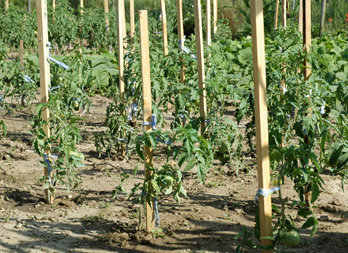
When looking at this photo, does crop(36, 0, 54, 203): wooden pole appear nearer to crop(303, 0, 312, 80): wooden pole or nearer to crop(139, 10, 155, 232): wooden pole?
crop(139, 10, 155, 232): wooden pole

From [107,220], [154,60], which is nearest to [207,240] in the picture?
[107,220]

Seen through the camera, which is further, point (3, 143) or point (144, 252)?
point (3, 143)

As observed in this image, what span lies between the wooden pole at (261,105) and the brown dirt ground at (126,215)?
62 centimetres

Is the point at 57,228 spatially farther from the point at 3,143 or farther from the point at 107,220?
the point at 3,143

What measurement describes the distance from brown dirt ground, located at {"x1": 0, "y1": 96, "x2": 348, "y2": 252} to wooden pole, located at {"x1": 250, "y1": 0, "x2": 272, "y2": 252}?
62cm

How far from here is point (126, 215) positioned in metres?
3.80

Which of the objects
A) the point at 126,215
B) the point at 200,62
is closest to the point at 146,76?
the point at 126,215

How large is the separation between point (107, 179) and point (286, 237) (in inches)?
87.8

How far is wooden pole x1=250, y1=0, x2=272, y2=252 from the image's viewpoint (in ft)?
8.57

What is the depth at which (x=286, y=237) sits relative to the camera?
272 cm

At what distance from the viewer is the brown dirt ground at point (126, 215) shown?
335 centimetres

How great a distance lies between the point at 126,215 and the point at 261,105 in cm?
159

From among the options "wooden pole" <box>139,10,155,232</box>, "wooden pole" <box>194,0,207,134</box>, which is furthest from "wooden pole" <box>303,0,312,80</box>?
"wooden pole" <box>139,10,155,232</box>

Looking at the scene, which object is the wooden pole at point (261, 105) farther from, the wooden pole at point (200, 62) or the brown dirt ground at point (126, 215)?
the wooden pole at point (200, 62)
